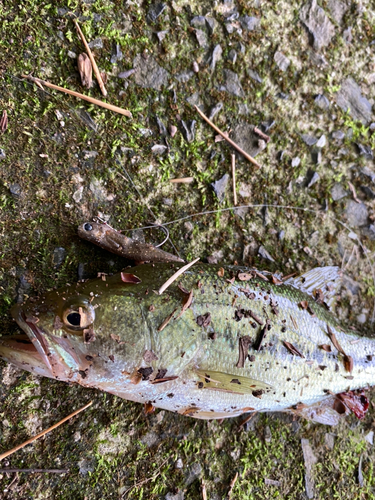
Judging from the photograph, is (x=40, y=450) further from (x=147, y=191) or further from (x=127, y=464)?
(x=147, y=191)

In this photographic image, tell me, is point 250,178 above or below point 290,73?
below

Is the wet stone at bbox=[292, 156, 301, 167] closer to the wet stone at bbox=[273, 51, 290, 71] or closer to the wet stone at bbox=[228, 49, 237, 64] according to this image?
the wet stone at bbox=[273, 51, 290, 71]

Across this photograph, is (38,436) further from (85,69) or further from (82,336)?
(85,69)

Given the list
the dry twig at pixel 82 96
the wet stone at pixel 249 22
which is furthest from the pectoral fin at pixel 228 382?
the wet stone at pixel 249 22

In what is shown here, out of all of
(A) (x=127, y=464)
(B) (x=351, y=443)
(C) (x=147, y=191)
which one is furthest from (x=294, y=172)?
(A) (x=127, y=464)

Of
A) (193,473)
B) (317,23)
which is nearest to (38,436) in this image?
(193,473)

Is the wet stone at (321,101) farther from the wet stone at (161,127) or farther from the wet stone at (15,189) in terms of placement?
the wet stone at (15,189)
